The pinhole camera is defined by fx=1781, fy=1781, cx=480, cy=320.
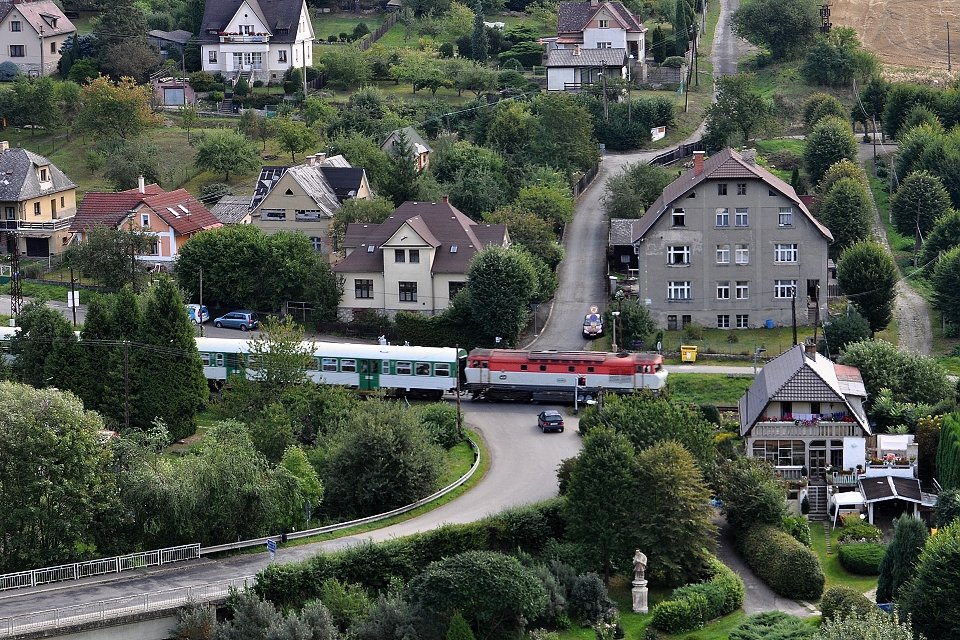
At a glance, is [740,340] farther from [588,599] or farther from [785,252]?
[588,599]

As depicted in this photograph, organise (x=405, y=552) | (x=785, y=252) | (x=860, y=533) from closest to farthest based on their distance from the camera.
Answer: (x=405, y=552)
(x=860, y=533)
(x=785, y=252)

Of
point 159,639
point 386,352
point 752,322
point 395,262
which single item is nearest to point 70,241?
point 395,262

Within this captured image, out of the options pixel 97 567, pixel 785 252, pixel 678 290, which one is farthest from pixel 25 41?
pixel 97 567

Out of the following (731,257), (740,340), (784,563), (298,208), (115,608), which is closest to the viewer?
(115,608)

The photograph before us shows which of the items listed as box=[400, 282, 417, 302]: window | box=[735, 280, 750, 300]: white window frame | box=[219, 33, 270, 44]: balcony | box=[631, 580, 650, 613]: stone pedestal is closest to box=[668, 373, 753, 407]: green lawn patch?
box=[735, 280, 750, 300]: white window frame

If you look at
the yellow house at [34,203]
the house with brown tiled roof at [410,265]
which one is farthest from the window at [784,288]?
the yellow house at [34,203]

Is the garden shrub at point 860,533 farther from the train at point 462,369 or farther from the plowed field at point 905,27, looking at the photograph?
the plowed field at point 905,27

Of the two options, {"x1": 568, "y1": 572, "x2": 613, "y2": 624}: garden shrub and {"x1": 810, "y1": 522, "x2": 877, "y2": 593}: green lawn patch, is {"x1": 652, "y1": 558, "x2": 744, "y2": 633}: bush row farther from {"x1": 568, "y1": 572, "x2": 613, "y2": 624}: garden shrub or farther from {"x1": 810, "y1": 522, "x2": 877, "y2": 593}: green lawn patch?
{"x1": 810, "y1": 522, "x2": 877, "y2": 593}: green lawn patch
